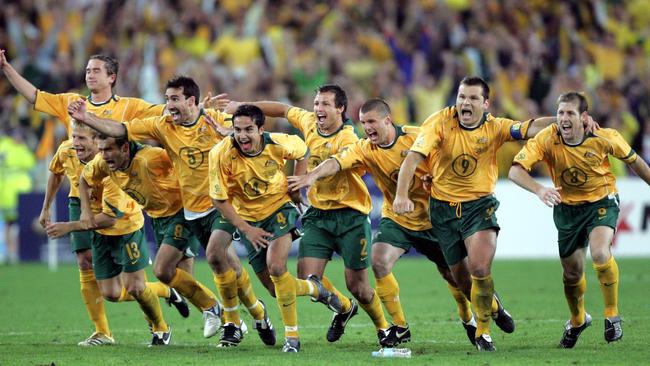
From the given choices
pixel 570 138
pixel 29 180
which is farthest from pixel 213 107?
pixel 29 180

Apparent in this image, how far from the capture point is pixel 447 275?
1181 centimetres

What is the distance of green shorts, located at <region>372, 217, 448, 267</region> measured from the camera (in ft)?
36.3

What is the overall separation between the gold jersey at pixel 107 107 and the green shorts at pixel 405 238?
266 centimetres

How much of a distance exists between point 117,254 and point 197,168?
1175mm

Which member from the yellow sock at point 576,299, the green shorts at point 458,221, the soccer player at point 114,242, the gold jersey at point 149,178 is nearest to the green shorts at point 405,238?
the green shorts at point 458,221

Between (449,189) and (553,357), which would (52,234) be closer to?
(449,189)

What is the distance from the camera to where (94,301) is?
12.1 metres

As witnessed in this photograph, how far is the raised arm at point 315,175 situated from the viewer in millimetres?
10398

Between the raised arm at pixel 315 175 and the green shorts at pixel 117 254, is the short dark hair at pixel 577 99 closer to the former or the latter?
the raised arm at pixel 315 175

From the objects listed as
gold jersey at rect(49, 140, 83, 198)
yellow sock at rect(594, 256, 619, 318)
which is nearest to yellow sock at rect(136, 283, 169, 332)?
gold jersey at rect(49, 140, 83, 198)

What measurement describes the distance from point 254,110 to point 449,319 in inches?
160

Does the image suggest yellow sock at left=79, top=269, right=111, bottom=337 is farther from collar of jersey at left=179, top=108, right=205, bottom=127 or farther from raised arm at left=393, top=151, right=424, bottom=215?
raised arm at left=393, top=151, right=424, bottom=215

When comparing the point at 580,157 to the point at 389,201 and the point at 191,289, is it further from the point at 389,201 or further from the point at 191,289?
the point at 191,289

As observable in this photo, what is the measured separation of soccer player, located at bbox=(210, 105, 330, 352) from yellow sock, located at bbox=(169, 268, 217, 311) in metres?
0.73
